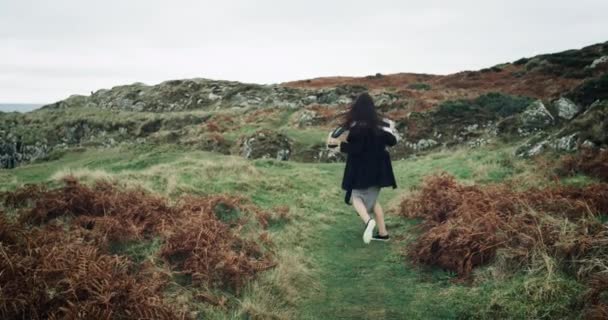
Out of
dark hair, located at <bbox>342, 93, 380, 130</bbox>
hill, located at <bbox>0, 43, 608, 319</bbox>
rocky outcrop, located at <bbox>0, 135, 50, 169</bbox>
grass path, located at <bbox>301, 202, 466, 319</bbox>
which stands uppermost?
dark hair, located at <bbox>342, 93, 380, 130</bbox>

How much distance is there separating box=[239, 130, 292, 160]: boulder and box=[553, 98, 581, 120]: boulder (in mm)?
12694

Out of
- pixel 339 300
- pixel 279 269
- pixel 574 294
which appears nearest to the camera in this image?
pixel 574 294

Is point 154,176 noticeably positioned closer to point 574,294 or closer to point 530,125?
point 574,294

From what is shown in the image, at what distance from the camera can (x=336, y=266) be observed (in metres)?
7.64

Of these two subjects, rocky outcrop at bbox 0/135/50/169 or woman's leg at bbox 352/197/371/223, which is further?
rocky outcrop at bbox 0/135/50/169

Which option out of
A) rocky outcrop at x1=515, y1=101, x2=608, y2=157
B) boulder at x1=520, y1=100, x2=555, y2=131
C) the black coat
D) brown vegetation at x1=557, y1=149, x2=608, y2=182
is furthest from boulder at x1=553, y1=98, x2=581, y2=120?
the black coat

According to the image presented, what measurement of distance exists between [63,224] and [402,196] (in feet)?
25.1

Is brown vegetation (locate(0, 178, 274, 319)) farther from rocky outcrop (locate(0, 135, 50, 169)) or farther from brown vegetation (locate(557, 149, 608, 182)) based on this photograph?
rocky outcrop (locate(0, 135, 50, 169))

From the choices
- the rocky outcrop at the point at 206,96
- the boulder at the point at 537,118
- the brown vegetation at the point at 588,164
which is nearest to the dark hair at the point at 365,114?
the brown vegetation at the point at 588,164

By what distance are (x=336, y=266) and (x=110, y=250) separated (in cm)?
355

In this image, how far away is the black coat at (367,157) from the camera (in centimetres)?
865

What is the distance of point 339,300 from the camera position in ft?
20.5

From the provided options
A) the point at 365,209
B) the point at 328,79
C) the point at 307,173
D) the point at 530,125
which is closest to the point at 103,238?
the point at 365,209

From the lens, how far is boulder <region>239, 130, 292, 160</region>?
23.8m
